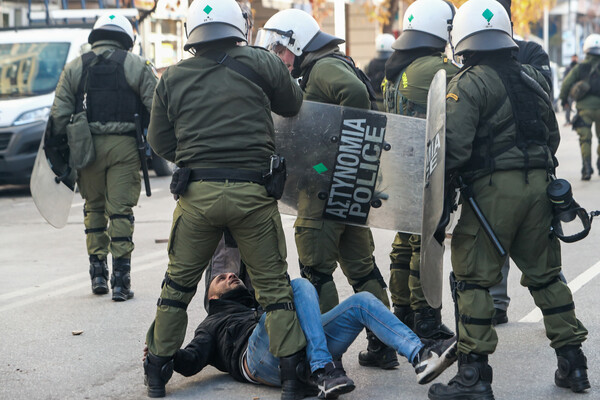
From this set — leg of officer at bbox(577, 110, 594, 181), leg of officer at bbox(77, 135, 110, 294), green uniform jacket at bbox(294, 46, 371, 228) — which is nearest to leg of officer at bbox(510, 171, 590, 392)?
green uniform jacket at bbox(294, 46, 371, 228)

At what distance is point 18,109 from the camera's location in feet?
44.2

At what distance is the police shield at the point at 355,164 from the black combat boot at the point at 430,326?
56cm

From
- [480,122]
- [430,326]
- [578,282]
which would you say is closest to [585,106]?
[578,282]

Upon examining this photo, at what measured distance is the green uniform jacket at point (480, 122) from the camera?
4.42 metres

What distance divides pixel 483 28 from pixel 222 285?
5.83ft

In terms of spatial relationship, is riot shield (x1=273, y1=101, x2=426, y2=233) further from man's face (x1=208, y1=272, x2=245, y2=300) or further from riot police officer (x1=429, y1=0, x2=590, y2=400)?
riot police officer (x1=429, y1=0, x2=590, y2=400)

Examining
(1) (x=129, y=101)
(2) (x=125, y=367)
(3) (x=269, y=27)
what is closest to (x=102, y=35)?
(1) (x=129, y=101)

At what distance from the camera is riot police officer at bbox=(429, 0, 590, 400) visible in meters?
4.45

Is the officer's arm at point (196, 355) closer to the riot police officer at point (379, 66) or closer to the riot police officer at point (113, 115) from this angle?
the riot police officer at point (113, 115)

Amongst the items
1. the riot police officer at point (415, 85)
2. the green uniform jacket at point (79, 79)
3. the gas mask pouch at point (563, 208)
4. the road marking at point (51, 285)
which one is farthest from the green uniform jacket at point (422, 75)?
the road marking at point (51, 285)

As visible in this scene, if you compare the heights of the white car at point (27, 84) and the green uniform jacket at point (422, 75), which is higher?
the green uniform jacket at point (422, 75)

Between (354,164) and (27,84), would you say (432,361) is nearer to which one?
(354,164)

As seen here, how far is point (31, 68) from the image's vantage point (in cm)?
1411

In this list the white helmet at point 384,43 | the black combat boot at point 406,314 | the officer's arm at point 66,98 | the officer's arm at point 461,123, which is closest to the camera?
the officer's arm at point 461,123
